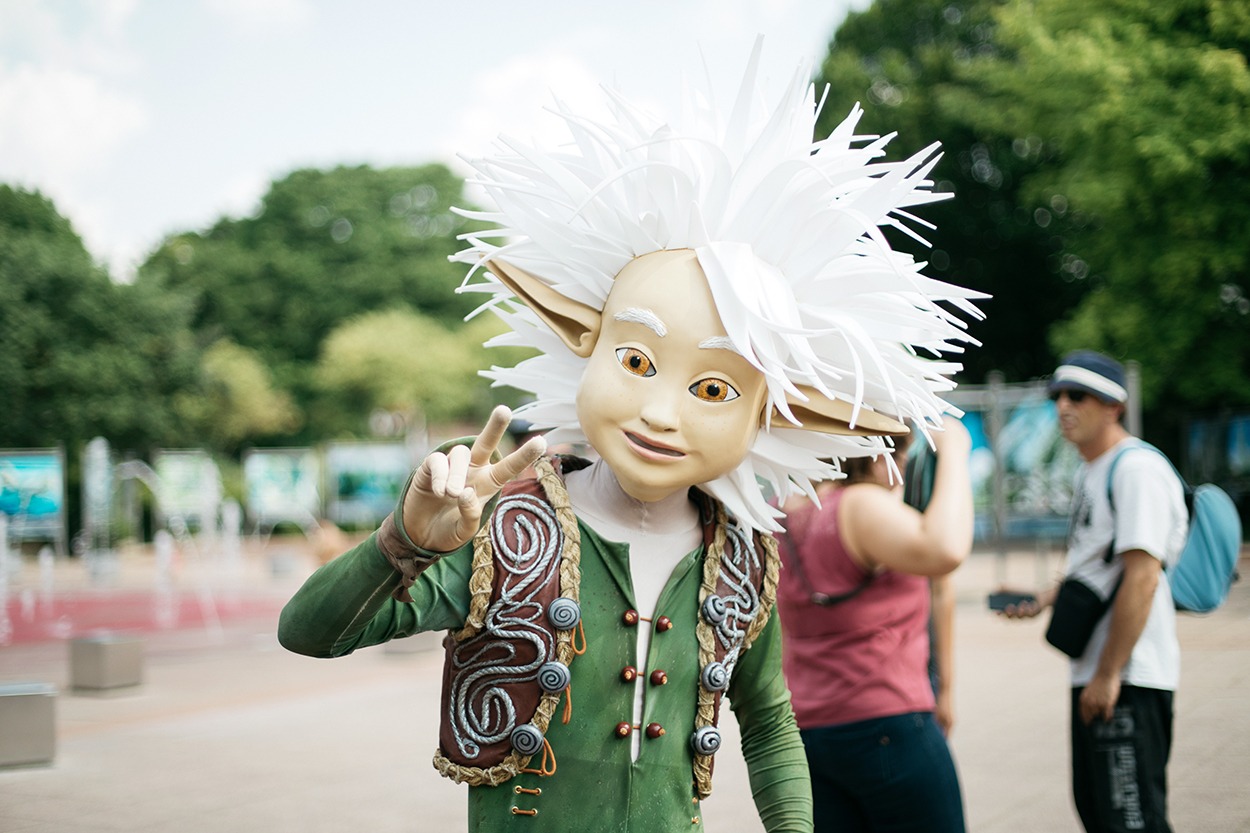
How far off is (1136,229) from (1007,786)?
17.8 meters

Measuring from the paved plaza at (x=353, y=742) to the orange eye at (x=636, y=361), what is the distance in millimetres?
4299

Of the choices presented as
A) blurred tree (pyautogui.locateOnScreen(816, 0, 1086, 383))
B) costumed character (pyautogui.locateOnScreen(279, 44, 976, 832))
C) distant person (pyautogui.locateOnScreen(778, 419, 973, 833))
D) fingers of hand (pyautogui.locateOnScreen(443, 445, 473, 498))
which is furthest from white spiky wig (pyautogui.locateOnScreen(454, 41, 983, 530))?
blurred tree (pyautogui.locateOnScreen(816, 0, 1086, 383))

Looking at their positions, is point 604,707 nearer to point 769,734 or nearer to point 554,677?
point 554,677

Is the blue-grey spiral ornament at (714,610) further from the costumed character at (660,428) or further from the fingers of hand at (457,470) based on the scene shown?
the fingers of hand at (457,470)

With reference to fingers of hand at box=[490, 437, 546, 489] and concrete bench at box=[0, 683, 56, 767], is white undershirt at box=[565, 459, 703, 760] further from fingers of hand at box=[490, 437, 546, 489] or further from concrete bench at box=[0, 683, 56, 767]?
concrete bench at box=[0, 683, 56, 767]

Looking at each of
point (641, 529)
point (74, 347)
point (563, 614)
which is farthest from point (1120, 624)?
point (74, 347)

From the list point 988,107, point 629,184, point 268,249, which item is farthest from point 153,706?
point 268,249

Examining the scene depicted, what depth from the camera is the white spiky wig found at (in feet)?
7.37

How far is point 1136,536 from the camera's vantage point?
3.67 meters

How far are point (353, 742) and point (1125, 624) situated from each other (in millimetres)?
5767

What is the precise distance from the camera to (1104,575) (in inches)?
151

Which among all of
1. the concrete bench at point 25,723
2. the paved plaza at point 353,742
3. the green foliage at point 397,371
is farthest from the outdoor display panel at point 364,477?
the concrete bench at point 25,723

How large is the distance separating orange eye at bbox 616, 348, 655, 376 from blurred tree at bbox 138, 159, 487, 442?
39380mm

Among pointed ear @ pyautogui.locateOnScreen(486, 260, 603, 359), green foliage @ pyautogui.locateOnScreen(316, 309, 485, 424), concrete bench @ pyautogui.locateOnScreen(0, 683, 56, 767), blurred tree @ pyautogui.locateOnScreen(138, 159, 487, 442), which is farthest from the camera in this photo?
blurred tree @ pyautogui.locateOnScreen(138, 159, 487, 442)
